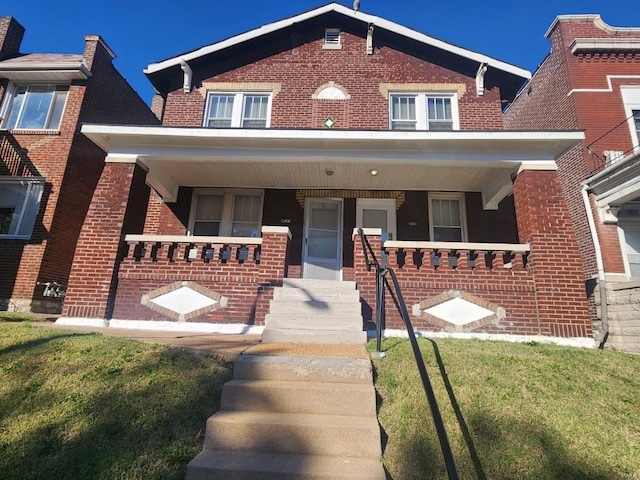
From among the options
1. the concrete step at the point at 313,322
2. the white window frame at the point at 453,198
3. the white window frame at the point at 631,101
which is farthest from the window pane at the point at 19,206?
the white window frame at the point at 631,101

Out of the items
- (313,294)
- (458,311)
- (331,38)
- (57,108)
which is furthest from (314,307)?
(57,108)

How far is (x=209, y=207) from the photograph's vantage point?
9.02 metres

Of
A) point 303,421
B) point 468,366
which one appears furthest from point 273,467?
point 468,366

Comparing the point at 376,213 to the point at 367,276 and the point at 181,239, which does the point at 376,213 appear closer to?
the point at 367,276

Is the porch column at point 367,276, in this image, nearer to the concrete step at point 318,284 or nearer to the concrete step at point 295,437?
the concrete step at point 318,284

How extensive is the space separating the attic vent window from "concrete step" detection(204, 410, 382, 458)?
992 centimetres

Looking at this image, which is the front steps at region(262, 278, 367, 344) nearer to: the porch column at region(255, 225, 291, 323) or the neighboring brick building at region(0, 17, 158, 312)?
the porch column at region(255, 225, 291, 323)

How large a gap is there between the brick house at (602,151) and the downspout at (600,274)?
0.7 inches

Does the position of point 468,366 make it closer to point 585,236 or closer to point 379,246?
point 379,246

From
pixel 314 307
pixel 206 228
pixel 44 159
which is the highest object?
pixel 44 159

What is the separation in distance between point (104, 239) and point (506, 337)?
696 centimetres

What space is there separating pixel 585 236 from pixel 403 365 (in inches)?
350

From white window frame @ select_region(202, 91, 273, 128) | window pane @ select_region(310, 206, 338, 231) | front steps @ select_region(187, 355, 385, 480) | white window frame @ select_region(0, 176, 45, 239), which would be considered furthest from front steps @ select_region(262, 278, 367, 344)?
white window frame @ select_region(0, 176, 45, 239)

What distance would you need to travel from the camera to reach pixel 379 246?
20.6ft
